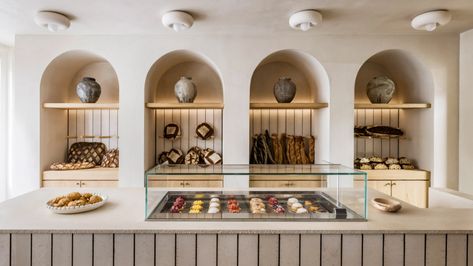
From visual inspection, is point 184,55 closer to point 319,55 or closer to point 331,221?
point 319,55

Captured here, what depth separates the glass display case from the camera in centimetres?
164

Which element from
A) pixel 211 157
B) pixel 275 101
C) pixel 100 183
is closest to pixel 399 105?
pixel 275 101

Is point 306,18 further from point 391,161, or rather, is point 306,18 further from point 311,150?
point 391,161

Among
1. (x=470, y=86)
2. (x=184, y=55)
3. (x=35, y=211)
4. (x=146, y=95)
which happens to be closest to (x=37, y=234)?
(x=35, y=211)

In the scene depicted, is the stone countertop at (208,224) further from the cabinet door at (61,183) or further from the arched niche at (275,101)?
the arched niche at (275,101)

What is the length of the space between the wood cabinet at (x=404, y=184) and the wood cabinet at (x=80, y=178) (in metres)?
3.10

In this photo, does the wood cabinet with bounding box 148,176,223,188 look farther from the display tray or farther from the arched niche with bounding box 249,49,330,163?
the arched niche with bounding box 249,49,330,163

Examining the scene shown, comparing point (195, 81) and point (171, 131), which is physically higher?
point (195, 81)

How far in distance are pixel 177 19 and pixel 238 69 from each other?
38.4 inches

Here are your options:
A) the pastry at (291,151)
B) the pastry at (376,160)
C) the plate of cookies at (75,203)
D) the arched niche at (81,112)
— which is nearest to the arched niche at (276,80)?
the pastry at (291,151)

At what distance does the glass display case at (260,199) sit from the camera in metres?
1.64

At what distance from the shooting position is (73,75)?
13.5ft

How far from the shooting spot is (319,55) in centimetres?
351

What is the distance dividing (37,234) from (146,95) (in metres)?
2.29
